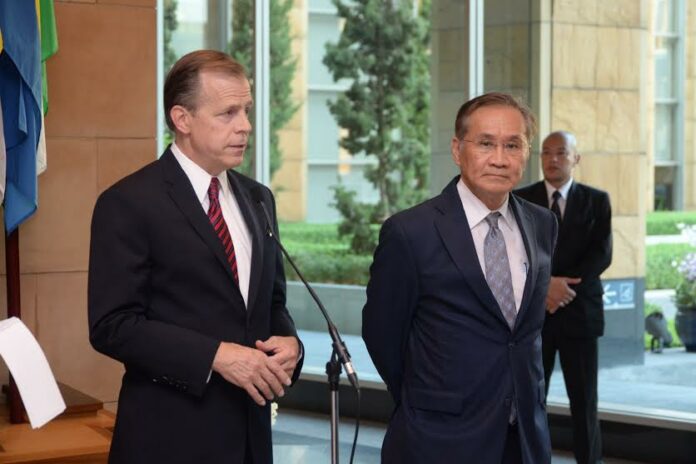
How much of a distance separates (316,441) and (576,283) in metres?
1.99

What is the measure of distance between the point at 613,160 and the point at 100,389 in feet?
12.8

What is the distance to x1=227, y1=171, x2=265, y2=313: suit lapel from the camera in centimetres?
298

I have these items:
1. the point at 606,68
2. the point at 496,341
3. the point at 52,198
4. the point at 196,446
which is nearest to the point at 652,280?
the point at 606,68

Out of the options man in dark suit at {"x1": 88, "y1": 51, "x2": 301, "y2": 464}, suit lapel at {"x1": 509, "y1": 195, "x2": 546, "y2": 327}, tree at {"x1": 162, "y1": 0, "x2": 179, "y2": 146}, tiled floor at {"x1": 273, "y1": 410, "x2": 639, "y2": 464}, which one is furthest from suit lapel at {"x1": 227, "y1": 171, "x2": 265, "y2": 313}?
tree at {"x1": 162, "y1": 0, "x2": 179, "y2": 146}

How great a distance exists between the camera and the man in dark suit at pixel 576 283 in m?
6.69

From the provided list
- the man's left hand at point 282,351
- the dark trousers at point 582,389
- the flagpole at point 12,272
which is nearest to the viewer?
the man's left hand at point 282,351

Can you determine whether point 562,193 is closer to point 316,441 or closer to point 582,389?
point 582,389

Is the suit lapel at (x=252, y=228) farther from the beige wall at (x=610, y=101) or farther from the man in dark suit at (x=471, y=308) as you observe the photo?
the beige wall at (x=610, y=101)

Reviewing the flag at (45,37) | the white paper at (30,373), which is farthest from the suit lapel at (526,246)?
the flag at (45,37)

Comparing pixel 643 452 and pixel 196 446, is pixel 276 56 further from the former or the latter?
pixel 196 446

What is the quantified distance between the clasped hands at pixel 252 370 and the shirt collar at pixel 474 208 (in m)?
0.69

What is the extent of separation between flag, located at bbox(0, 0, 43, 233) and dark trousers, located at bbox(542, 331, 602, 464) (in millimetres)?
3010

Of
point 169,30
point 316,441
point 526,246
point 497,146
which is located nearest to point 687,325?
point 316,441

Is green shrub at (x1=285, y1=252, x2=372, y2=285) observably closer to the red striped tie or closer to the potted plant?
the potted plant
